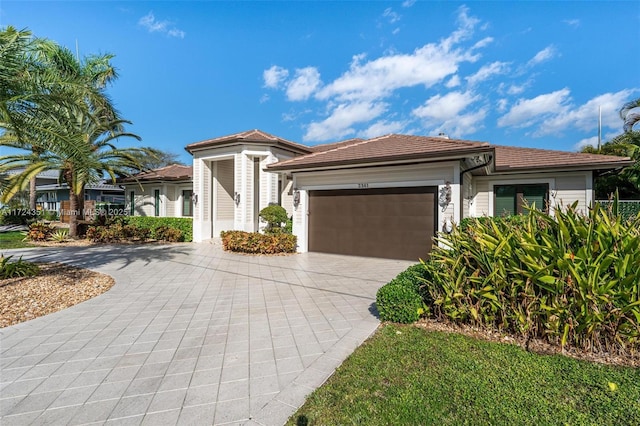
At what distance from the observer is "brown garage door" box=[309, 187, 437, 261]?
9.59 m

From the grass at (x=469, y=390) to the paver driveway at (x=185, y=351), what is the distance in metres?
0.32

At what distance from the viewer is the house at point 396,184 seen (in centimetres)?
912

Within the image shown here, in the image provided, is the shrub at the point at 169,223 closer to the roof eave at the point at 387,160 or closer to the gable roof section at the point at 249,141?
the gable roof section at the point at 249,141

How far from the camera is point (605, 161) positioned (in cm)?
947

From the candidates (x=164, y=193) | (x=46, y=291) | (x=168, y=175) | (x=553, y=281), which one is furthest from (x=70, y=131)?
(x=164, y=193)

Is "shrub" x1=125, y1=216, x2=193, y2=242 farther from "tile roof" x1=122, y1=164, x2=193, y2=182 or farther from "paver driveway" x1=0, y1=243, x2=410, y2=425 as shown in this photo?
"paver driveway" x1=0, y1=243, x2=410, y2=425

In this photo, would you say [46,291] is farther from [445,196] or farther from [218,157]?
[445,196]

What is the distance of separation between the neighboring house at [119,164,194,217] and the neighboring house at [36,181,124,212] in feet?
30.5

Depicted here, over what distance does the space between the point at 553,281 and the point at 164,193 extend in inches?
779

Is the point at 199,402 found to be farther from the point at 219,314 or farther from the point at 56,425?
the point at 219,314

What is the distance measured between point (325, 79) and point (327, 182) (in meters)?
11.6

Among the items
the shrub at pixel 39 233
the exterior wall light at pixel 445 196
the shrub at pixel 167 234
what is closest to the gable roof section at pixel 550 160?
the exterior wall light at pixel 445 196

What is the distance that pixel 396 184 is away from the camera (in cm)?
989

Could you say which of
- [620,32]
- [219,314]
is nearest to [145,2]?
[219,314]
